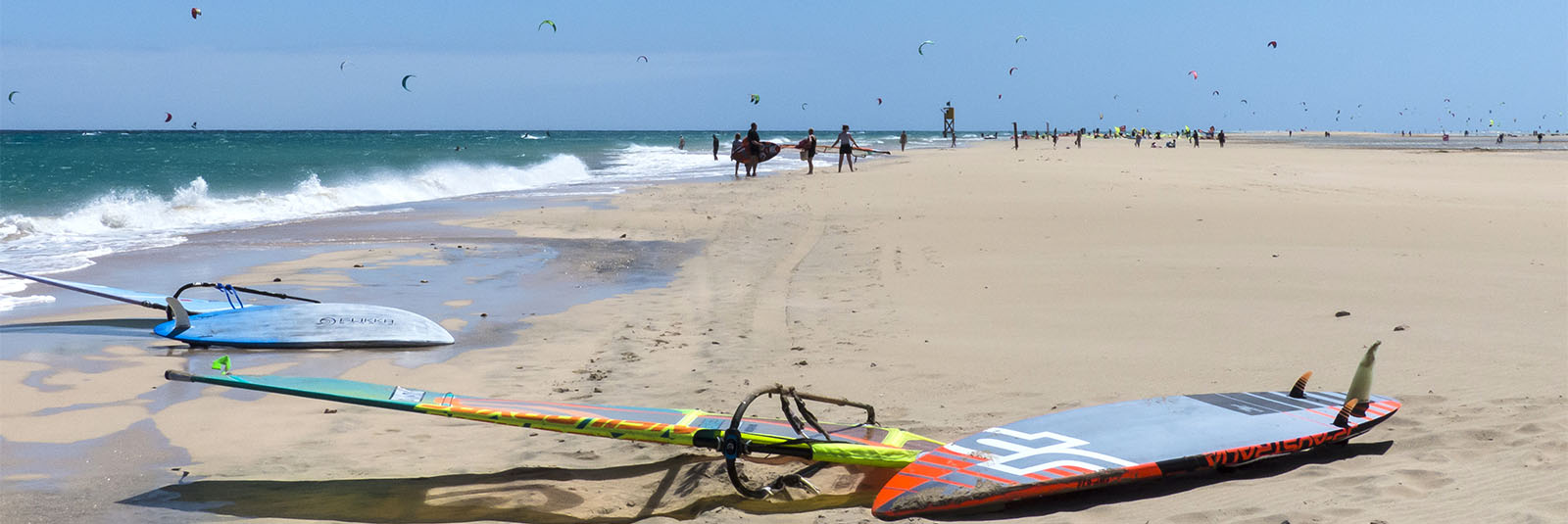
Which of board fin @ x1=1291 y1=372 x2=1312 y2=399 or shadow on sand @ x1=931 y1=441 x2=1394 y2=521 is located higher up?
board fin @ x1=1291 y1=372 x2=1312 y2=399

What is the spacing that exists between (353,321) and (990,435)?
4.69m

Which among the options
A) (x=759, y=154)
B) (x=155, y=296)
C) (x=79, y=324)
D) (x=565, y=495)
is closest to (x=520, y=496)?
(x=565, y=495)

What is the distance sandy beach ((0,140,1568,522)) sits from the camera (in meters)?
4.13

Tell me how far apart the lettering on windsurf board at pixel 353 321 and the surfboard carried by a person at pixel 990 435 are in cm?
278

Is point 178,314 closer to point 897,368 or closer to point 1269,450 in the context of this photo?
point 897,368

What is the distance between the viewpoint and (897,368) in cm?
612

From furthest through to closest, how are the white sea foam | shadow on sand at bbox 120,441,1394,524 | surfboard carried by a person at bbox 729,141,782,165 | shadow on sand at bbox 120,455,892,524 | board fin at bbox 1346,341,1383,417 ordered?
surfboard carried by a person at bbox 729,141,782,165 < the white sea foam < board fin at bbox 1346,341,1383,417 < shadow on sand at bbox 120,455,892,524 < shadow on sand at bbox 120,441,1394,524

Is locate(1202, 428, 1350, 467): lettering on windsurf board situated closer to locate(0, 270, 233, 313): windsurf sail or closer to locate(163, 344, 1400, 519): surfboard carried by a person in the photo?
locate(163, 344, 1400, 519): surfboard carried by a person

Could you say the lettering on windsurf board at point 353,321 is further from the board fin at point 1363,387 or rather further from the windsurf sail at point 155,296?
the board fin at point 1363,387

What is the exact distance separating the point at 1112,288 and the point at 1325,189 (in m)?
10.4

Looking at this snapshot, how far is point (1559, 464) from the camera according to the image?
12.3ft

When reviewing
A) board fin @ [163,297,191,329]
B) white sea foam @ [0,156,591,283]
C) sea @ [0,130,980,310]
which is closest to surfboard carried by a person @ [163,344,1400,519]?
board fin @ [163,297,191,329]

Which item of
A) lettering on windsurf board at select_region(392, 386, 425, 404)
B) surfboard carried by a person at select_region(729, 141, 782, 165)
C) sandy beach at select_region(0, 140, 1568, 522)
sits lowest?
sandy beach at select_region(0, 140, 1568, 522)

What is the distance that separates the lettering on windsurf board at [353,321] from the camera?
284 inches
